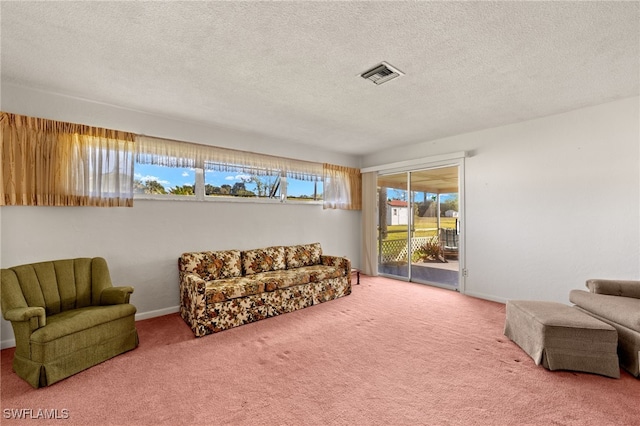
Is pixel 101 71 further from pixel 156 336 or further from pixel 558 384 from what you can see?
pixel 558 384

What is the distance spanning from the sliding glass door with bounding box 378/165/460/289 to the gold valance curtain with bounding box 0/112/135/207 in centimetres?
450

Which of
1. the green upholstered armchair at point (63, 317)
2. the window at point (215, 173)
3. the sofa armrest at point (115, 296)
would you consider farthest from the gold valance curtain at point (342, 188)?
the green upholstered armchair at point (63, 317)

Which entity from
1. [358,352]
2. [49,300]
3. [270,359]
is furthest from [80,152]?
[358,352]

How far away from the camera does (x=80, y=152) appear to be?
9.78ft

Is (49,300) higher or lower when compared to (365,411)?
higher

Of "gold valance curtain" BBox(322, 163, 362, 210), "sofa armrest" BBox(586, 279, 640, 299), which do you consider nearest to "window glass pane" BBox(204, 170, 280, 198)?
"gold valance curtain" BBox(322, 163, 362, 210)

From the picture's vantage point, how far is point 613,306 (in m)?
2.31

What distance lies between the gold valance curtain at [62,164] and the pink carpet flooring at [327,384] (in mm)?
1527

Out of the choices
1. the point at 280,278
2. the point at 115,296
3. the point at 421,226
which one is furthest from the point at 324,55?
the point at 421,226

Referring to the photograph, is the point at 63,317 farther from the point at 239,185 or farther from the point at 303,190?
the point at 303,190

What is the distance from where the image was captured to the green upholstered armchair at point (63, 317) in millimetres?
2037

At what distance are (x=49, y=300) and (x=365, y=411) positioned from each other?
2866mm

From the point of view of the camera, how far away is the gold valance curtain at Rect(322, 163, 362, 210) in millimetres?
5398

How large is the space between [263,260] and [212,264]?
Result: 744 millimetres
